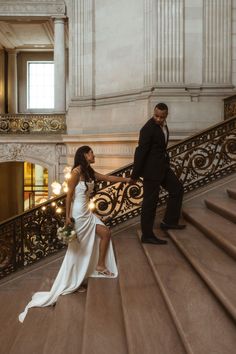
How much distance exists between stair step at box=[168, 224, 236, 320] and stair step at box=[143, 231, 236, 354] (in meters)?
0.08

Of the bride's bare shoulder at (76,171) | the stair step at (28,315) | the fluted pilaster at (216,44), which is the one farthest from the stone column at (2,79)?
the bride's bare shoulder at (76,171)

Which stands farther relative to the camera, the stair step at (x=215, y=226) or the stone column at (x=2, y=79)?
the stone column at (x=2, y=79)

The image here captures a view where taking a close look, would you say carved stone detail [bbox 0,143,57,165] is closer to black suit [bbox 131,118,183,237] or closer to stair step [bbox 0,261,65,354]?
stair step [bbox 0,261,65,354]

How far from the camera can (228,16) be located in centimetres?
1054

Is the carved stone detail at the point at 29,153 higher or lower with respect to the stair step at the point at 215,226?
higher

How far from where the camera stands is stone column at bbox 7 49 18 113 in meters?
22.1

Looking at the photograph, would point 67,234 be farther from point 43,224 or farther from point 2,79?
point 2,79

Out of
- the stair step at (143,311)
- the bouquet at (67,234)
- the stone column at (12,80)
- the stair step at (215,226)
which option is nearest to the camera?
the stair step at (143,311)

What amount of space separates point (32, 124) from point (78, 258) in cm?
1001

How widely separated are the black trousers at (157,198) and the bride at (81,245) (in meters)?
0.66

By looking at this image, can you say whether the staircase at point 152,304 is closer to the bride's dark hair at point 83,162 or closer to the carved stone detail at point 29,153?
the bride's dark hair at point 83,162

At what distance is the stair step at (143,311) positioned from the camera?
3.34 m

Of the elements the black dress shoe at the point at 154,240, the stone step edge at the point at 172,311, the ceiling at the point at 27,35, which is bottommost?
the stone step edge at the point at 172,311

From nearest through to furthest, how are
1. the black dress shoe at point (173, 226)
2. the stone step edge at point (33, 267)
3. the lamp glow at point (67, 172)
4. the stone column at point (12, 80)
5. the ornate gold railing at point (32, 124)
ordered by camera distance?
1. the lamp glow at point (67, 172)
2. the black dress shoe at point (173, 226)
3. the stone step edge at point (33, 267)
4. the ornate gold railing at point (32, 124)
5. the stone column at point (12, 80)
